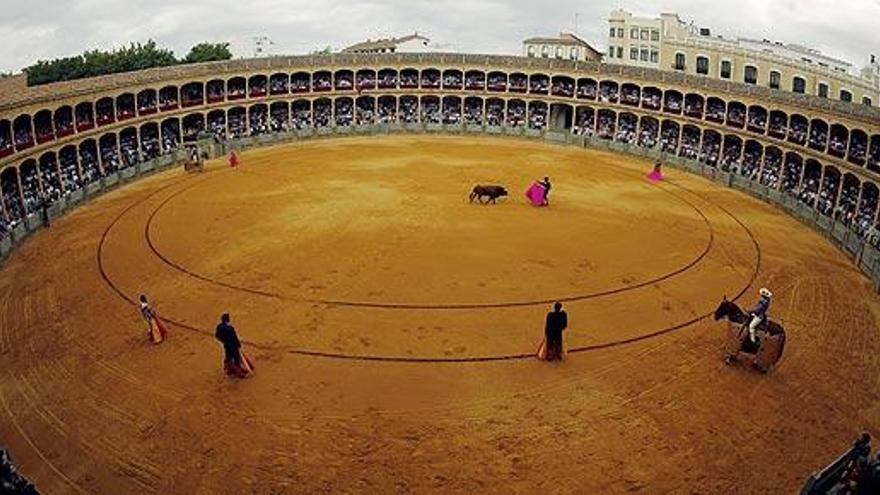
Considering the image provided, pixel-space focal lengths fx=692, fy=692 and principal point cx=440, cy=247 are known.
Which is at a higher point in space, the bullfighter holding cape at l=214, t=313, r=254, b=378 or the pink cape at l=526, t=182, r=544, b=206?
the pink cape at l=526, t=182, r=544, b=206

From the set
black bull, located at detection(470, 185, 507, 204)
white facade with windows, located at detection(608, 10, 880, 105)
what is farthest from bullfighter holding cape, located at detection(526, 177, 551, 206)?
white facade with windows, located at detection(608, 10, 880, 105)

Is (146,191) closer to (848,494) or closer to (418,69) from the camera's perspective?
(418,69)

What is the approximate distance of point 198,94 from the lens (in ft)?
205

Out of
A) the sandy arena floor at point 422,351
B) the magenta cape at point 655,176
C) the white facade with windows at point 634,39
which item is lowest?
the sandy arena floor at point 422,351

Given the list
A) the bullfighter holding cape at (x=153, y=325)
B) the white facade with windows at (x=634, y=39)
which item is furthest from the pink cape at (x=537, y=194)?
the white facade with windows at (x=634, y=39)

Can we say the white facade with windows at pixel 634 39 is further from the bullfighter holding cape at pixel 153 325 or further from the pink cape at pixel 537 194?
the bullfighter holding cape at pixel 153 325

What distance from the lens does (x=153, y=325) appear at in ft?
78.7

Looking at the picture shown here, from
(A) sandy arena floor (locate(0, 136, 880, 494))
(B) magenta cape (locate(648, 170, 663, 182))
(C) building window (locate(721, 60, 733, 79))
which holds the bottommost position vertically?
(A) sandy arena floor (locate(0, 136, 880, 494))

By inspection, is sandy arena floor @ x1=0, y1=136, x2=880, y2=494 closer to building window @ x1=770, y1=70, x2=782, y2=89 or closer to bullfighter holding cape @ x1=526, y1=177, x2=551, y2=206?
bullfighter holding cape @ x1=526, y1=177, x2=551, y2=206

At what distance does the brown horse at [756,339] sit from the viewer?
22.1 metres

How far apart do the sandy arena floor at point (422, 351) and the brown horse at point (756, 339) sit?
586mm

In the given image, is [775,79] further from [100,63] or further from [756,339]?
[100,63]

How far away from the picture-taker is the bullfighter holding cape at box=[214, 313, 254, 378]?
20.8 meters

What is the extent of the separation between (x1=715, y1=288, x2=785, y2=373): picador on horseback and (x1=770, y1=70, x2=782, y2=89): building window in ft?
159
